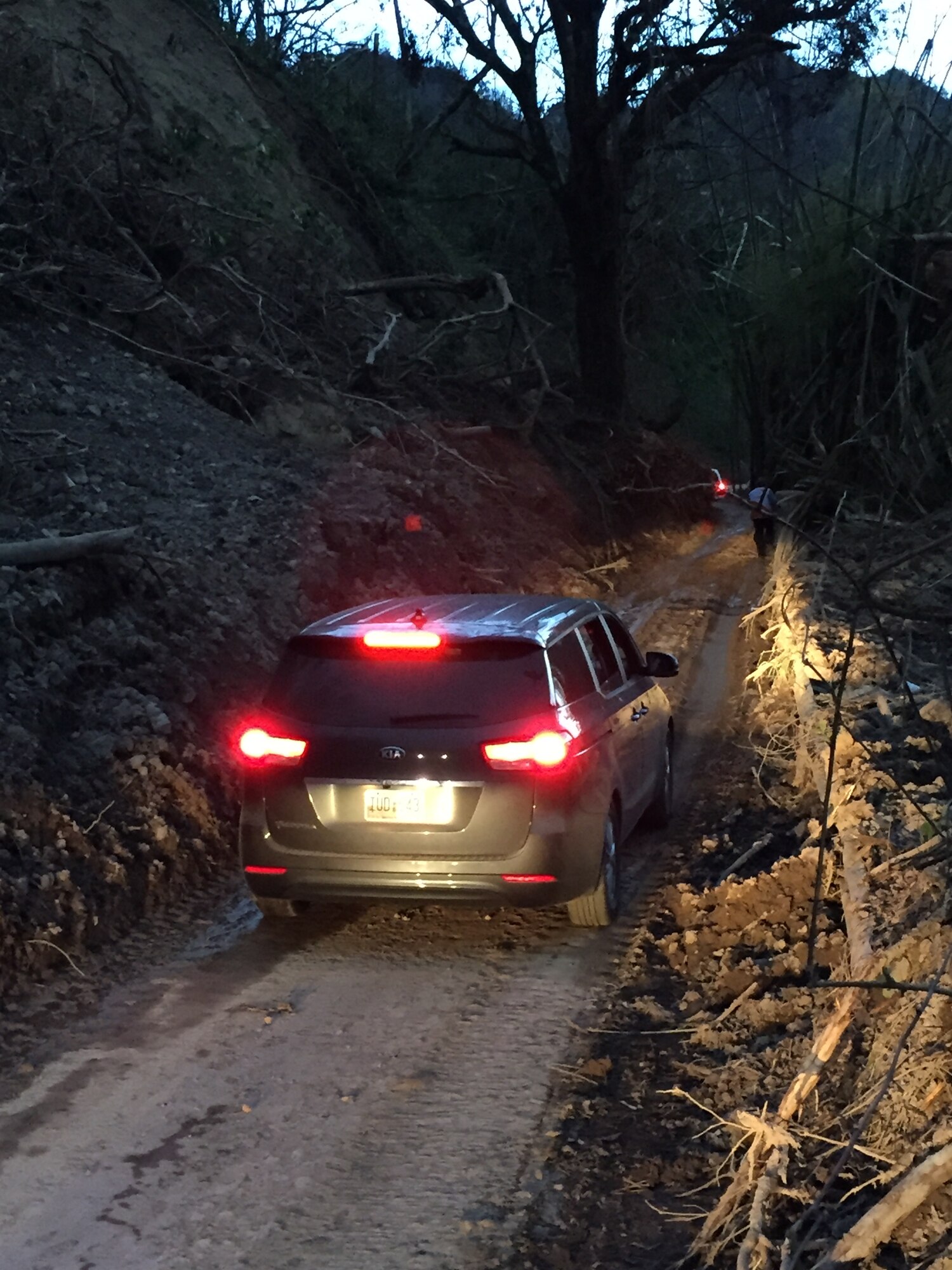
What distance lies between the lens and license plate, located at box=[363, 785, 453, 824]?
6527 millimetres

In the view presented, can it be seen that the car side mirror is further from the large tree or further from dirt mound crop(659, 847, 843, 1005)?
the large tree

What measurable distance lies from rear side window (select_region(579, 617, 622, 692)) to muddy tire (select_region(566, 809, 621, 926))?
0.85 meters

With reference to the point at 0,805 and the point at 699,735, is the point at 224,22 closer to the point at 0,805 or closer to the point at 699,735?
the point at 699,735

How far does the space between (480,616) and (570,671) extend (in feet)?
1.88

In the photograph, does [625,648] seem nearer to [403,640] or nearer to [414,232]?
[403,640]

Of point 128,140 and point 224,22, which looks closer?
point 128,140

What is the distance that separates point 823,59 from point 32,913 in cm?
2126

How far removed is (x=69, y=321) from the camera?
51.1 ft

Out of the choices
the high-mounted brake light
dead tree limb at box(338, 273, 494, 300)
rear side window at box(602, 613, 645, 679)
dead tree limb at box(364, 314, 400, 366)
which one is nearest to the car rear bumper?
the high-mounted brake light

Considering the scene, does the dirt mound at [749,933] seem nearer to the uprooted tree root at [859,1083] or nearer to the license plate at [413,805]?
the uprooted tree root at [859,1083]

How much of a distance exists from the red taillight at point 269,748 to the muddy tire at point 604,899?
5.14 ft

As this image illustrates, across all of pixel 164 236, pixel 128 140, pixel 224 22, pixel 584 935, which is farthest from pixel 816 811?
pixel 224 22

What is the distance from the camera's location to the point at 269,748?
6.80 meters

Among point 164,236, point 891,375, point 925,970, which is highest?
point 164,236
